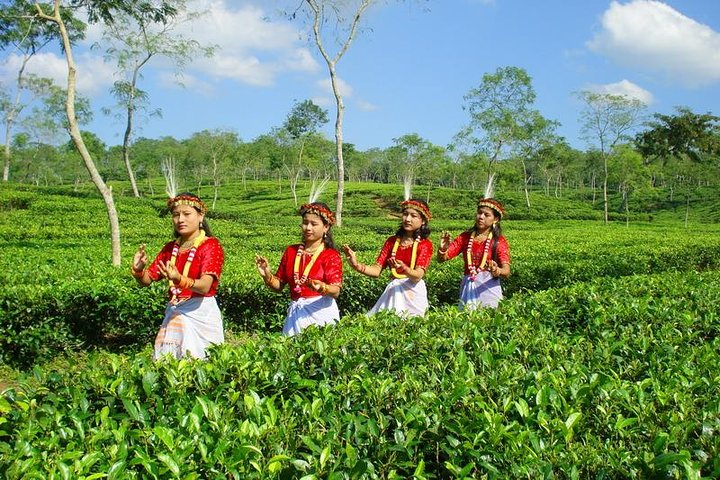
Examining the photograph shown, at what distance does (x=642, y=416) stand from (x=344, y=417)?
1.37m

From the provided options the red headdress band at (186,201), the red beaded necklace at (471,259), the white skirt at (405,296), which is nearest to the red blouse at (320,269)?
the red headdress band at (186,201)

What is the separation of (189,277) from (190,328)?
1.33 ft

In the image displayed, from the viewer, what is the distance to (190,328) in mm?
4258

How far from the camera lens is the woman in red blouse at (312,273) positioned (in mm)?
4566

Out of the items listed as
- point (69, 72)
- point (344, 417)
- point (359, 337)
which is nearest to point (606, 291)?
point (359, 337)

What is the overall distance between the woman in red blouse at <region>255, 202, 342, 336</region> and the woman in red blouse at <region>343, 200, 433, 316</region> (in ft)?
2.34

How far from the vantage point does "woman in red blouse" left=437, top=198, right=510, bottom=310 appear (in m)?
5.79

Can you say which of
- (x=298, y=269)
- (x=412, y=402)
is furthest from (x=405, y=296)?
(x=412, y=402)

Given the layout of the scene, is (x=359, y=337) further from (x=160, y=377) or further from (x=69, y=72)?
(x=69, y=72)

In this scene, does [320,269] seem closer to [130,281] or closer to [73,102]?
[130,281]

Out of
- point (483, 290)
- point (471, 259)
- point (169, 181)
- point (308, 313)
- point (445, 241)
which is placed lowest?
point (483, 290)

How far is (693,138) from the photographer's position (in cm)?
4859

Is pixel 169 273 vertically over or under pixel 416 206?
under

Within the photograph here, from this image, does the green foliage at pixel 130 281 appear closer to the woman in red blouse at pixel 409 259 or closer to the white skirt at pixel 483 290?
the white skirt at pixel 483 290
